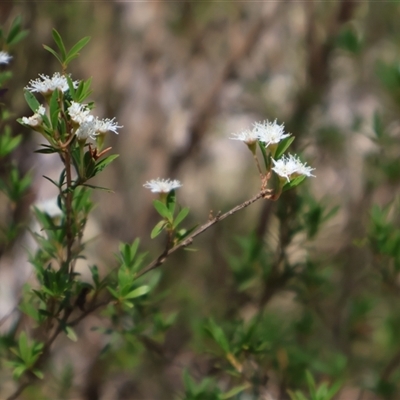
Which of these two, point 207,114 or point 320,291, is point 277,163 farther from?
point 207,114

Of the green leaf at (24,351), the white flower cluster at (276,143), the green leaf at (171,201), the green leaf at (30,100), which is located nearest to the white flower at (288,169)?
the white flower cluster at (276,143)

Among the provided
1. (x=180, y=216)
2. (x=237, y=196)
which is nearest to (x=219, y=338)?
(x=180, y=216)

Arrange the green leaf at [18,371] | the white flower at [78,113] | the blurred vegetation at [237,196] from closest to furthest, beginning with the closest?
1. the white flower at [78,113]
2. the green leaf at [18,371]
3. the blurred vegetation at [237,196]

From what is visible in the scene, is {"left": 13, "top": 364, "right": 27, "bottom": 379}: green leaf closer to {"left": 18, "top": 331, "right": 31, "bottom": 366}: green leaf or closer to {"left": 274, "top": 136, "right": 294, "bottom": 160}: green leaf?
{"left": 18, "top": 331, "right": 31, "bottom": 366}: green leaf

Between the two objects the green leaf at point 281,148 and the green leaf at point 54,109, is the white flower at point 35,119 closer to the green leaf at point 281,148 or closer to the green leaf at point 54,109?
the green leaf at point 54,109

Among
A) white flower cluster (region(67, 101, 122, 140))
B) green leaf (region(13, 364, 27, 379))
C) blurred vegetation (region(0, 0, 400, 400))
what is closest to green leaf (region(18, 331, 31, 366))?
green leaf (region(13, 364, 27, 379))

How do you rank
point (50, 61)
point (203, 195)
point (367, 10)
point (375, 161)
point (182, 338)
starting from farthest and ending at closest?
1. point (203, 195)
2. point (367, 10)
3. point (182, 338)
4. point (50, 61)
5. point (375, 161)

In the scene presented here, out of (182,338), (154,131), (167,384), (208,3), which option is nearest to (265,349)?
(167,384)

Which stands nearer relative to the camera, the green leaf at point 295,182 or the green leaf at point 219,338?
the green leaf at point 295,182
